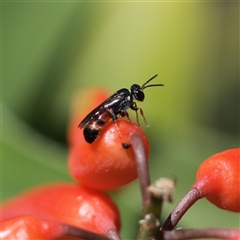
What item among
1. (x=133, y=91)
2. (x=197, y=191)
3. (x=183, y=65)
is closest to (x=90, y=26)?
(x=183, y=65)

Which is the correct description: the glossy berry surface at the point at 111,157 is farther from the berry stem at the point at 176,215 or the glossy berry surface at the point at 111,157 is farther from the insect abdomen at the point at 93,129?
the berry stem at the point at 176,215

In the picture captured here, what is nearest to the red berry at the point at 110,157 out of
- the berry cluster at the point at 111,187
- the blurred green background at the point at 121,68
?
the berry cluster at the point at 111,187

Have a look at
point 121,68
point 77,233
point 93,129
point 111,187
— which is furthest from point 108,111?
point 121,68

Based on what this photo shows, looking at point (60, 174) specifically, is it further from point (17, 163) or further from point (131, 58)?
point (131, 58)

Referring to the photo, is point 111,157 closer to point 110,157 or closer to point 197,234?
point 110,157

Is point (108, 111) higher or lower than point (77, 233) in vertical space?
higher
